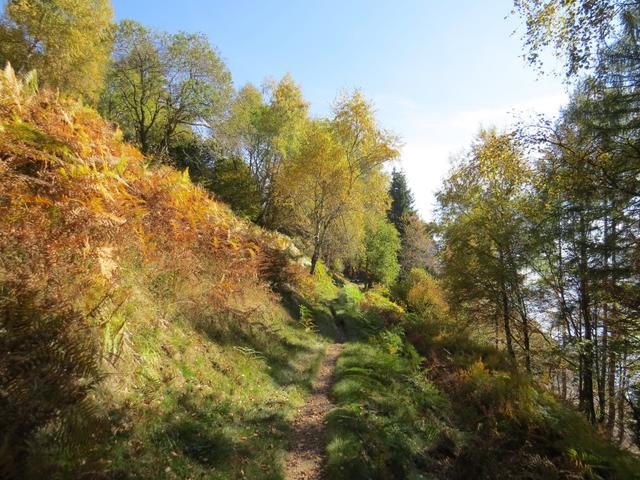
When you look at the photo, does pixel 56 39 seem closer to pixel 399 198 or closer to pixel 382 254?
pixel 382 254

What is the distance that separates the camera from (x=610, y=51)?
6344 millimetres

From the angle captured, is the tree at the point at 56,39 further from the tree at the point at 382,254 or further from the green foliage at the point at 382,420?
the tree at the point at 382,254

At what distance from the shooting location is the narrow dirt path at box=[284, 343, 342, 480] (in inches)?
205

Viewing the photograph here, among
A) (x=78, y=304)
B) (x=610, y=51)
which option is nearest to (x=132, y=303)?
(x=78, y=304)

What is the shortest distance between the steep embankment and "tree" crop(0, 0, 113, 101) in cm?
1067

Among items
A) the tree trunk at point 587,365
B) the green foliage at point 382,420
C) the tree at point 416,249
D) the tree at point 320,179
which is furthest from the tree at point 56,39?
the tree at point 416,249

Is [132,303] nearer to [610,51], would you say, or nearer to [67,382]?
[67,382]

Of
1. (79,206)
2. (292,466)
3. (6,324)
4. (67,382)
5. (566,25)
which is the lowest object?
(292,466)

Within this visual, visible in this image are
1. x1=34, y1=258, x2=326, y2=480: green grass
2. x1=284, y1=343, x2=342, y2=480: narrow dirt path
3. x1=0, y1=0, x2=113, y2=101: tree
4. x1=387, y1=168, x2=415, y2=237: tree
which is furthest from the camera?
x1=387, y1=168, x2=415, y2=237: tree

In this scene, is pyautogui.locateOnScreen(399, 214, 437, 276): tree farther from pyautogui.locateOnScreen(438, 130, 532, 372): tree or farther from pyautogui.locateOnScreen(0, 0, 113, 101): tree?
pyautogui.locateOnScreen(0, 0, 113, 101): tree

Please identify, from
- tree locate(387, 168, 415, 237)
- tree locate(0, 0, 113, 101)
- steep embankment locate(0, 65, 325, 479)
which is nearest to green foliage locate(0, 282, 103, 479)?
steep embankment locate(0, 65, 325, 479)

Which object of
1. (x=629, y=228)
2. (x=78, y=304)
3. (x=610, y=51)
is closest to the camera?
(x=78, y=304)

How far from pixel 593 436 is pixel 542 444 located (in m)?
1.49

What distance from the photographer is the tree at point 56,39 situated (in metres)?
15.9
